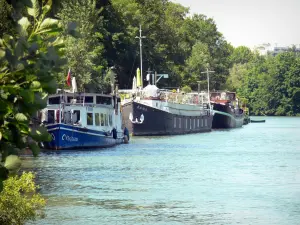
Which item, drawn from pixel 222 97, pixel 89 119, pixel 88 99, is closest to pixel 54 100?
pixel 88 99

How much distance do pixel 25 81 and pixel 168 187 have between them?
25.6m

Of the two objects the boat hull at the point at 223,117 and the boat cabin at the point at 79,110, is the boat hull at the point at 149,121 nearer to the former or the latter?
the boat cabin at the point at 79,110

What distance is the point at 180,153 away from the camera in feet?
170

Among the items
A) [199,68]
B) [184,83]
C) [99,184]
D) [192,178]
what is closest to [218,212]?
[99,184]

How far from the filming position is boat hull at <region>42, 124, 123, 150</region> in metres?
50.4

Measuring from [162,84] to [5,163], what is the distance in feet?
Result: 364

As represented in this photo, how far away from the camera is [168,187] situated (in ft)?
105

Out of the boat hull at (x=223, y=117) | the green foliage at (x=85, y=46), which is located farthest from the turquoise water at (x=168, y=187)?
the boat hull at (x=223, y=117)

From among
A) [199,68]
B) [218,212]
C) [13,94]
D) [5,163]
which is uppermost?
[199,68]

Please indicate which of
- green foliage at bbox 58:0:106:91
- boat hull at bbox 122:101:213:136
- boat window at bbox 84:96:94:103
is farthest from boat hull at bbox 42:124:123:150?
boat hull at bbox 122:101:213:136

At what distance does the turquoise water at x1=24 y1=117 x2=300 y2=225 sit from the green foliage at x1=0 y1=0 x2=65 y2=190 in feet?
52.0

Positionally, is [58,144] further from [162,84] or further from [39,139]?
[162,84]

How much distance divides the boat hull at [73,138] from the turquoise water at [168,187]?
3.55 ft

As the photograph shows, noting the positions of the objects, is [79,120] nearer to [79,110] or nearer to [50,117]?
[79,110]
